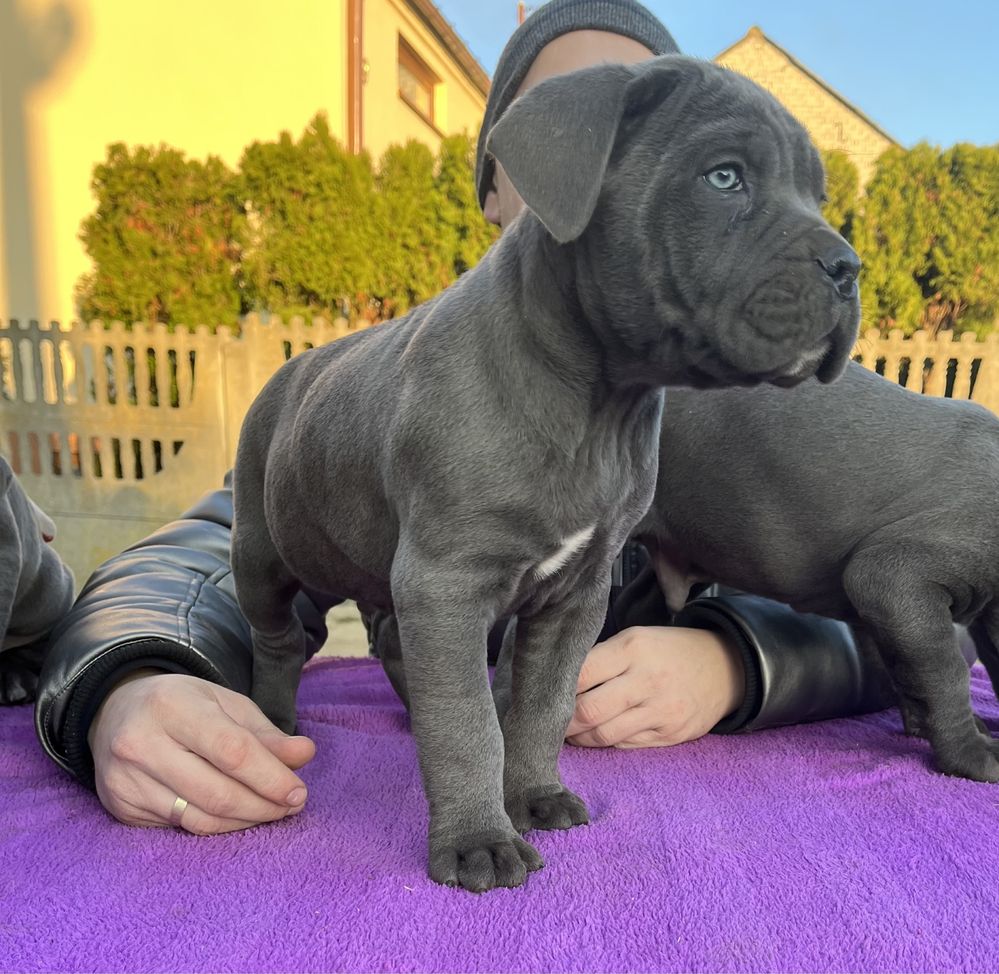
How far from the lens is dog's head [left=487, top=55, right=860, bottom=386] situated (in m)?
1.47

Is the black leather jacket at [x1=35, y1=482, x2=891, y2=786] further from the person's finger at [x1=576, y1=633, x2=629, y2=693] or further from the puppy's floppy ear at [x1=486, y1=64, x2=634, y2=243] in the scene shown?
the puppy's floppy ear at [x1=486, y1=64, x2=634, y2=243]

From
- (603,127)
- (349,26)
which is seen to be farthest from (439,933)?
(349,26)

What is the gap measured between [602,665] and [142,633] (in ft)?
3.94

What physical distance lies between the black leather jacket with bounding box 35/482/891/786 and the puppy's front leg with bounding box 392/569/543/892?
2.82 ft

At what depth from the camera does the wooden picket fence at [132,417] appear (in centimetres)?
870

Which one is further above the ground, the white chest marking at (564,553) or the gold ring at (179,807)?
the white chest marking at (564,553)

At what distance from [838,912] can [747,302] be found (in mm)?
1076

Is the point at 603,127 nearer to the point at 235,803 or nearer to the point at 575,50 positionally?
the point at 235,803

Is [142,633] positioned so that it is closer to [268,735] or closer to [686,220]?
[268,735]

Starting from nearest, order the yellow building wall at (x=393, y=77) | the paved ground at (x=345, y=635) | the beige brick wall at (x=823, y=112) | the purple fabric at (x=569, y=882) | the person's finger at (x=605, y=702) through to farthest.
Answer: the purple fabric at (x=569, y=882) < the person's finger at (x=605, y=702) < the paved ground at (x=345, y=635) < the yellow building wall at (x=393, y=77) < the beige brick wall at (x=823, y=112)

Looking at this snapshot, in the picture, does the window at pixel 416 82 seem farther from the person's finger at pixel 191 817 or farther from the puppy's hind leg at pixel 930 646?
the person's finger at pixel 191 817

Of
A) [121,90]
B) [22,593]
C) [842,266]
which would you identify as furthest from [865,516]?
[121,90]

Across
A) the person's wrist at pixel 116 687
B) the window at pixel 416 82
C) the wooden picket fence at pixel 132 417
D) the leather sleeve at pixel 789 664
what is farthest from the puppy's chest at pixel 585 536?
the window at pixel 416 82

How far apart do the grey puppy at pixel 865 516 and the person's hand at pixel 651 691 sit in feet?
0.94
